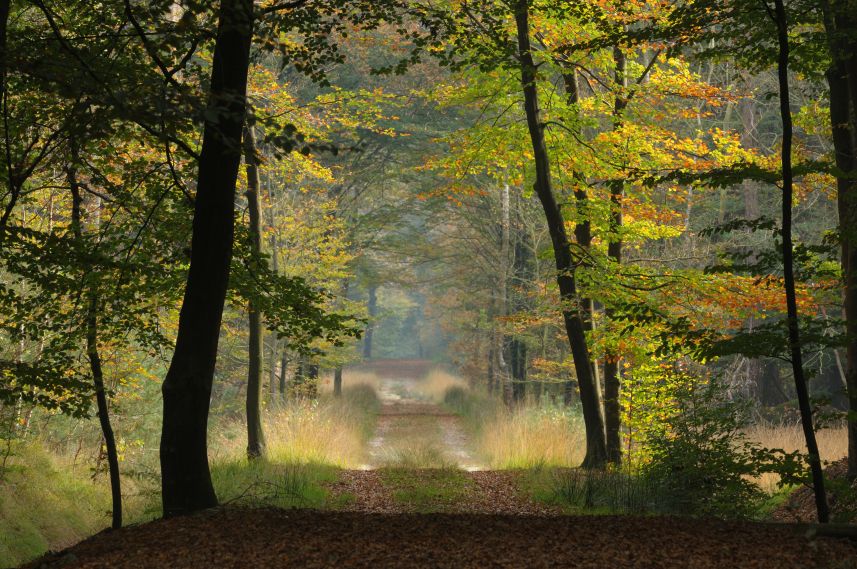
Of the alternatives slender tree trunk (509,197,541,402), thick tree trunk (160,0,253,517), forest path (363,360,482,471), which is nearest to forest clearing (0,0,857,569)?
thick tree trunk (160,0,253,517)

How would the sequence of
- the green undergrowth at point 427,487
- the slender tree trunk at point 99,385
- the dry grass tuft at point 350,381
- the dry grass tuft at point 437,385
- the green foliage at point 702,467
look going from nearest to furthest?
the slender tree trunk at point 99,385
the green foliage at point 702,467
the green undergrowth at point 427,487
the dry grass tuft at point 350,381
the dry grass tuft at point 437,385

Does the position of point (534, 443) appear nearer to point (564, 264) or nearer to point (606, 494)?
point (564, 264)

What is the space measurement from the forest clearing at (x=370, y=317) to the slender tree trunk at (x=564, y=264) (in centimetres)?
5

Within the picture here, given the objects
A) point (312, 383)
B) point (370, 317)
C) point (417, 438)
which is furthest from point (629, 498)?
point (312, 383)

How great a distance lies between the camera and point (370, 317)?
14266 mm

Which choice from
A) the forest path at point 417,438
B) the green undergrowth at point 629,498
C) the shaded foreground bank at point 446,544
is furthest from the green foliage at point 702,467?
the forest path at point 417,438

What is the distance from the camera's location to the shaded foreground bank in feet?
16.0

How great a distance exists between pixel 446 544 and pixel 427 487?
6.23 meters

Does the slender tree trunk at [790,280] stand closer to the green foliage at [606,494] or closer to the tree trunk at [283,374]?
the green foliage at [606,494]

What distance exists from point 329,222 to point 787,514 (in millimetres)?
13918

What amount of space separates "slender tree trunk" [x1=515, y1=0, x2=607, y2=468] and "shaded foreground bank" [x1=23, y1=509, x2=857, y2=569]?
6.02 meters

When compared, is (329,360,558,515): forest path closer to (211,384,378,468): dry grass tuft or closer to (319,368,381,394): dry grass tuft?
(211,384,378,468): dry grass tuft

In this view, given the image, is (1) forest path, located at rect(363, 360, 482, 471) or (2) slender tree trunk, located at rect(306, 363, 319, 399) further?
(2) slender tree trunk, located at rect(306, 363, 319, 399)

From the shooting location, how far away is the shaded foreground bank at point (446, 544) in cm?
486
